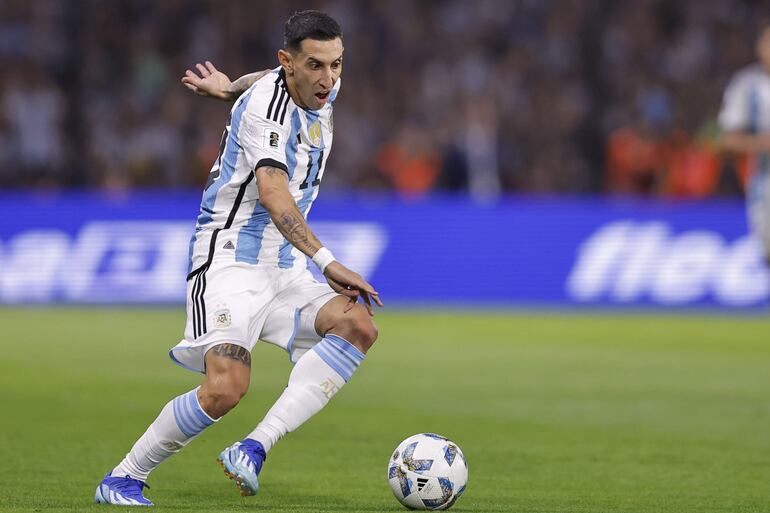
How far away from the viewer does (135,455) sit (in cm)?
589

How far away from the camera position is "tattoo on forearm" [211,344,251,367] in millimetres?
5855

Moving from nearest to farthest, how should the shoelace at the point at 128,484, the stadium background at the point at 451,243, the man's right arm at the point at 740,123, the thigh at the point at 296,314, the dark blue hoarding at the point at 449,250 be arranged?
the shoelace at the point at 128,484, the thigh at the point at 296,314, the stadium background at the point at 451,243, the man's right arm at the point at 740,123, the dark blue hoarding at the point at 449,250

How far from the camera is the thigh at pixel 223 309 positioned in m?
5.92

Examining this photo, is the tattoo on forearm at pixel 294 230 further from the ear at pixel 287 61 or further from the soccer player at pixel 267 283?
the ear at pixel 287 61

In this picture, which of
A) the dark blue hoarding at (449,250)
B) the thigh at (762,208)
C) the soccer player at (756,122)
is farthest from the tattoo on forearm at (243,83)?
the dark blue hoarding at (449,250)

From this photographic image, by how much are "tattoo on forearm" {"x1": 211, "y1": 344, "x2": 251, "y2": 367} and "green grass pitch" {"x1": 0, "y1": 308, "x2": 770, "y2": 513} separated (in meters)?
0.60

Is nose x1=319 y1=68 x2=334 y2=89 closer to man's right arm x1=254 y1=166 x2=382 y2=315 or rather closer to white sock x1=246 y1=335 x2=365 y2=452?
man's right arm x1=254 y1=166 x2=382 y2=315

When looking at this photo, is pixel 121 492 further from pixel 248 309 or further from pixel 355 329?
pixel 355 329

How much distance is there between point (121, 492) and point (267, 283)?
1.08 meters

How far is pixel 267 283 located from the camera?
6184 mm

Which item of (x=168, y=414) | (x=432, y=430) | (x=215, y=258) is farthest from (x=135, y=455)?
(x=432, y=430)

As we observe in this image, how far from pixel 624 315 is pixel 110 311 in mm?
6184

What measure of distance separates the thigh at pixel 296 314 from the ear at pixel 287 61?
925 millimetres

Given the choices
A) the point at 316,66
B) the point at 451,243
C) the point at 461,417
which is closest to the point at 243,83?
the point at 316,66
